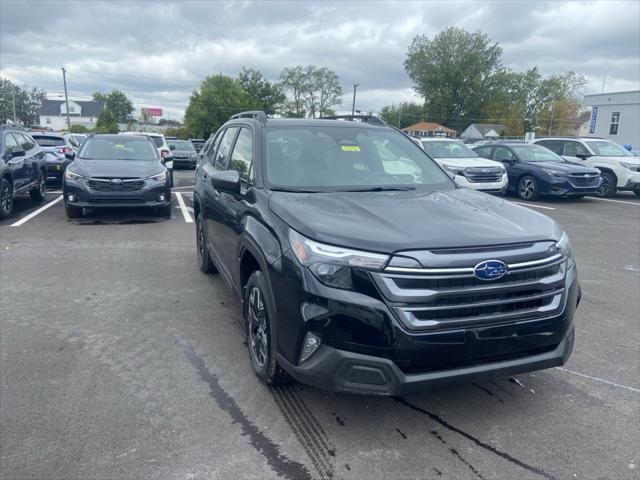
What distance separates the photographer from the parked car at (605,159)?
15.1 metres

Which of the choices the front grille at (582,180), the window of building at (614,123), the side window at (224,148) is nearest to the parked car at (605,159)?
the front grille at (582,180)

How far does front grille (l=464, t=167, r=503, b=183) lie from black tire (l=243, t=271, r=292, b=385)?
1083 centimetres

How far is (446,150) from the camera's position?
15125 mm

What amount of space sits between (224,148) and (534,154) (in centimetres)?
1241

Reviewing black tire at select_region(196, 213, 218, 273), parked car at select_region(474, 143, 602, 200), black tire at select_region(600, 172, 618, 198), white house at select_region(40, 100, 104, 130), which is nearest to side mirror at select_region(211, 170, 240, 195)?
black tire at select_region(196, 213, 218, 273)

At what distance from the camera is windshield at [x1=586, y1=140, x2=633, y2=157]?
1603 centimetres

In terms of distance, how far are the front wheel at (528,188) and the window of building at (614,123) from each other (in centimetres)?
2833

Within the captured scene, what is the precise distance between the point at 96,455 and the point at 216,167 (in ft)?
10.5

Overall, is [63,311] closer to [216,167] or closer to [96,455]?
[216,167]

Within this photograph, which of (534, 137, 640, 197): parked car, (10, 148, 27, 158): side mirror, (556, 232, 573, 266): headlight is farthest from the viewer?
(534, 137, 640, 197): parked car

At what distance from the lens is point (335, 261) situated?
2748 mm

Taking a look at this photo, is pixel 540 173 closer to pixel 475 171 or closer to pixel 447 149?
pixel 475 171

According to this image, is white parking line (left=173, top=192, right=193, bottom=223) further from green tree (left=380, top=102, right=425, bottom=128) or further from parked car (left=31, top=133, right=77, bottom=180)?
green tree (left=380, top=102, right=425, bottom=128)

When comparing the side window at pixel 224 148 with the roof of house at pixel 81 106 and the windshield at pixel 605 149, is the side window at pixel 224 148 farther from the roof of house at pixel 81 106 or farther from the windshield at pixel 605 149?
the roof of house at pixel 81 106
